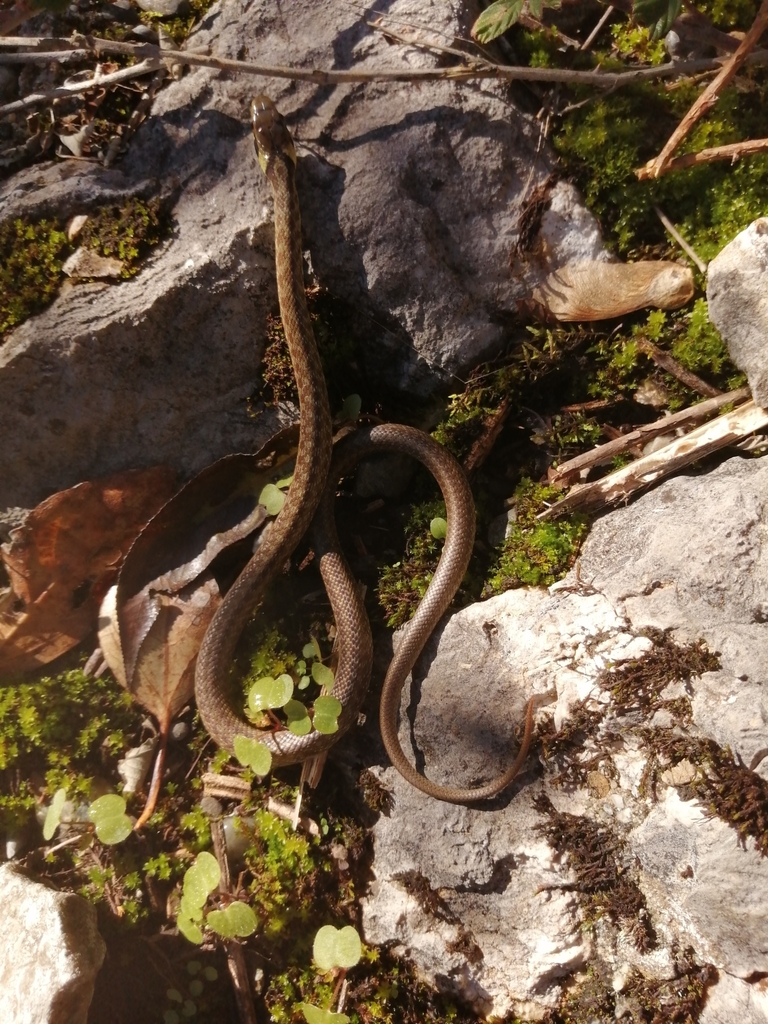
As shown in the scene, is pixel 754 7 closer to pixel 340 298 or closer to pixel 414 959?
pixel 340 298

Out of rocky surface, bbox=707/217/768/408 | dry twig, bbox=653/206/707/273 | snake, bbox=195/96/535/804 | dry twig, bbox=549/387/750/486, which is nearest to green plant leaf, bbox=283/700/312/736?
snake, bbox=195/96/535/804

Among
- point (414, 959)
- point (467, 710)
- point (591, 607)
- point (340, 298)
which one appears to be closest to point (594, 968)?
point (414, 959)

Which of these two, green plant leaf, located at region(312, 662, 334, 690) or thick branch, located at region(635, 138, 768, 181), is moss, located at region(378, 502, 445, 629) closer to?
green plant leaf, located at region(312, 662, 334, 690)

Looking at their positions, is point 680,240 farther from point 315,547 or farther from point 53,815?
point 53,815

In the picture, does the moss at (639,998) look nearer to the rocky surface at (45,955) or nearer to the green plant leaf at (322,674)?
the green plant leaf at (322,674)

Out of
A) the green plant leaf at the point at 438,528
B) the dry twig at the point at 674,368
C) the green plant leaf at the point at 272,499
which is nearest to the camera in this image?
the dry twig at the point at 674,368

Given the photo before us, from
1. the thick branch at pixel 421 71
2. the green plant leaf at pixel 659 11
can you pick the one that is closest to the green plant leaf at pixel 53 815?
the thick branch at pixel 421 71
